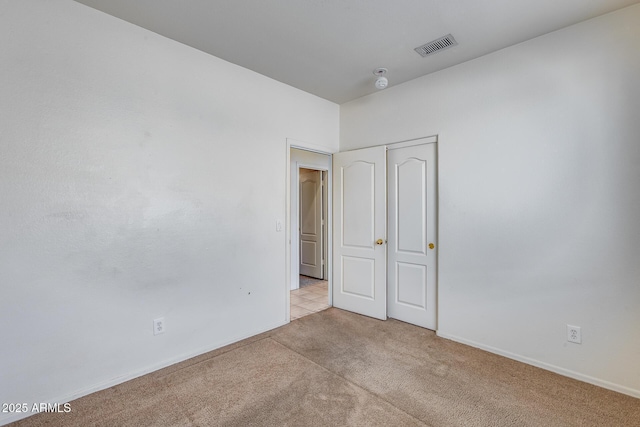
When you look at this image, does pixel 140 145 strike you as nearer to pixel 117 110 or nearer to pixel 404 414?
pixel 117 110

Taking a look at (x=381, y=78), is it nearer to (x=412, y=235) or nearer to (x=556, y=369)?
(x=412, y=235)

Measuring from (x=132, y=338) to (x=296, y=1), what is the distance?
9.12 ft

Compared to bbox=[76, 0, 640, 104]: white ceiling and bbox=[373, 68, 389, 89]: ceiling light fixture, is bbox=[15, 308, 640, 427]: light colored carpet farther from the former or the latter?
bbox=[76, 0, 640, 104]: white ceiling

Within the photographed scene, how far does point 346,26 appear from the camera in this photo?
7.43 feet

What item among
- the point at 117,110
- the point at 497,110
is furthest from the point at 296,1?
the point at 497,110

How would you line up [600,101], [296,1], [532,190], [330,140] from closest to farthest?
1. [296,1]
2. [600,101]
3. [532,190]
4. [330,140]

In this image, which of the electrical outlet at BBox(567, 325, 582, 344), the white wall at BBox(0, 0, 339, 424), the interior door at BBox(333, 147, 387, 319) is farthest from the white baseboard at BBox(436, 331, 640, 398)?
the white wall at BBox(0, 0, 339, 424)

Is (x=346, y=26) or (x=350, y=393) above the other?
(x=346, y=26)

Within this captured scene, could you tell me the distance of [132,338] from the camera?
2250 mm

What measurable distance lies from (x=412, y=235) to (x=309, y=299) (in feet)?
6.28

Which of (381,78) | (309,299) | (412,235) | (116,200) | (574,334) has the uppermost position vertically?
(381,78)

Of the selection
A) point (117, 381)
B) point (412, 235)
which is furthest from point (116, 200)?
point (412, 235)

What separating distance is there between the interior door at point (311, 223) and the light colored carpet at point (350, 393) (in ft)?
9.72

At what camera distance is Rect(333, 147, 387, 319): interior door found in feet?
11.3
